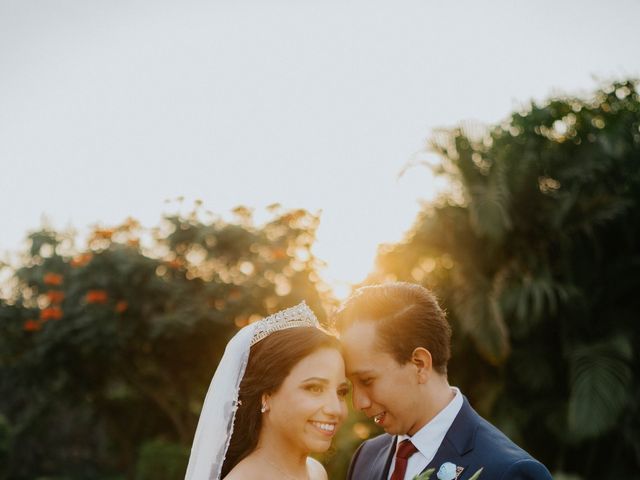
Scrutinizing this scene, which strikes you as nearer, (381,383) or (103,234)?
(381,383)

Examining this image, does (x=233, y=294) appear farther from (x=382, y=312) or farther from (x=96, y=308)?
(x=382, y=312)

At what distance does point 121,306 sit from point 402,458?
11.0 m

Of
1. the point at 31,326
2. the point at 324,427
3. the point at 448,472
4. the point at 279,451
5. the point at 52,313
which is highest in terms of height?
the point at 52,313

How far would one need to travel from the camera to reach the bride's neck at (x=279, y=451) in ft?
11.2

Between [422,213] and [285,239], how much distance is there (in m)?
3.18

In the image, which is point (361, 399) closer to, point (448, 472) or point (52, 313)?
point (448, 472)

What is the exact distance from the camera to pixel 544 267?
10.4 m

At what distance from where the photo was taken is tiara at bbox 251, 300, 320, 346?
11.9 feet

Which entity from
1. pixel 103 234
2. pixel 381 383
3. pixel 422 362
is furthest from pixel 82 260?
pixel 422 362

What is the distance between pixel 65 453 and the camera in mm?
22766

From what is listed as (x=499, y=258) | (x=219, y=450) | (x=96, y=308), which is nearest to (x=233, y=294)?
(x=96, y=308)

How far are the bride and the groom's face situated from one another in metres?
0.09

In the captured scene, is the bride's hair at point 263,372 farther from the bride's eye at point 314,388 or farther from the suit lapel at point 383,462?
the suit lapel at point 383,462

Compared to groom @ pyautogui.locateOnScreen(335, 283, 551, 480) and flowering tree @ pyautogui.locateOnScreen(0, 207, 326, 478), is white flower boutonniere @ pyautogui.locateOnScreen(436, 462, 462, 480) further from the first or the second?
flowering tree @ pyautogui.locateOnScreen(0, 207, 326, 478)
